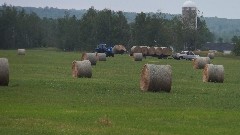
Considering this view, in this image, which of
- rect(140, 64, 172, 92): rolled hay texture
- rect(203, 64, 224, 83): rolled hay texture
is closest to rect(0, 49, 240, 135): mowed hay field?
rect(140, 64, 172, 92): rolled hay texture

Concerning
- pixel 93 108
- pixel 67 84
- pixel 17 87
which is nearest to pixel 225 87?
pixel 67 84

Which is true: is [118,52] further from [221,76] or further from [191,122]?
[191,122]

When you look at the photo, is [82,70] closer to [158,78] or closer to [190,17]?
[158,78]

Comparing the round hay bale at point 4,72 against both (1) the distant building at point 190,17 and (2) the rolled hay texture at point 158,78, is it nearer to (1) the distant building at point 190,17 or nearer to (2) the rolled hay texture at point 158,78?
(2) the rolled hay texture at point 158,78

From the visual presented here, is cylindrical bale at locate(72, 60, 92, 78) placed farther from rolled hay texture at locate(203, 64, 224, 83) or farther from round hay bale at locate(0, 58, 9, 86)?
round hay bale at locate(0, 58, 9, 86)

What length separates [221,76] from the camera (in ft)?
120

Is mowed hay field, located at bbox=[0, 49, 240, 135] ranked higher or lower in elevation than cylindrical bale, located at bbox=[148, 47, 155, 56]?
higher

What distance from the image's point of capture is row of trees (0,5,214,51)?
467 feet

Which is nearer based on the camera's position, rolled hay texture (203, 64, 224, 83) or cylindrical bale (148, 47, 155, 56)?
rolled hay texture (203, 64, 224, 83)

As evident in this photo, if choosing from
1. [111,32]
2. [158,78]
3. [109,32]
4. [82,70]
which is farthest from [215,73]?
[109,32]

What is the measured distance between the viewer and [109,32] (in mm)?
147500

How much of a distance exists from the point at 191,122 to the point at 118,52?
3745 inches

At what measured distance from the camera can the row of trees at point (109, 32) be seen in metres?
142

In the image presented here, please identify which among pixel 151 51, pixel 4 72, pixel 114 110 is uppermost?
pixel 4 72
